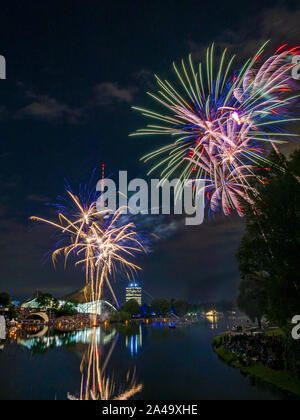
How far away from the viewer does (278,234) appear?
27.9 m

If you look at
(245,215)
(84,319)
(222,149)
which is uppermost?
(222,149)

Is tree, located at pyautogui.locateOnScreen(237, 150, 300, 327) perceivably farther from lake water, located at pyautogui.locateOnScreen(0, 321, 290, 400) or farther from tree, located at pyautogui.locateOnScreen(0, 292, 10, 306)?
tree, located at pyautogui.locateOnScreen(0, 292, 10, 306)

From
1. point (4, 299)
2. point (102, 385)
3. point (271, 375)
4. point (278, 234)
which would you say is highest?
point (278, 234)

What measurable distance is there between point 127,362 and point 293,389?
25.2 meters

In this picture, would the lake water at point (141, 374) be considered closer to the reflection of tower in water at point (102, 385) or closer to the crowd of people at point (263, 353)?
the reflection of tower in water at point (102, 385)

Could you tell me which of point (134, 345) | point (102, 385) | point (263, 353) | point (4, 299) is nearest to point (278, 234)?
point (263, 353)

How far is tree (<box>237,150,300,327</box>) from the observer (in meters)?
25.3

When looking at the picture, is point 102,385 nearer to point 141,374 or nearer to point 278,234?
point 141,374

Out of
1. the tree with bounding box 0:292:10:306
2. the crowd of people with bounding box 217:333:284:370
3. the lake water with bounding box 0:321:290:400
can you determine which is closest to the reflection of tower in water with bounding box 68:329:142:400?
the lake water with bounding box 0:321:290:400
